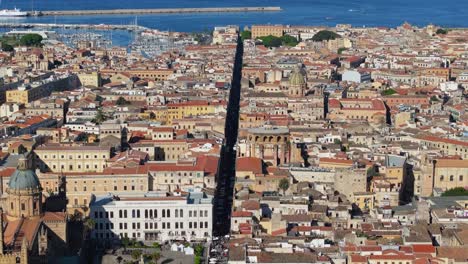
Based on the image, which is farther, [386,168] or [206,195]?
[386,168]

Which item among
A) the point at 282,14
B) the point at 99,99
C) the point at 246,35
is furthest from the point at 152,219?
the point at 282,14

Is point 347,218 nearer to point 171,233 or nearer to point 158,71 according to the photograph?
point 171,233

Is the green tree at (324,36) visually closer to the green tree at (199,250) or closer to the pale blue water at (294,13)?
the pale blue water at (294,13)

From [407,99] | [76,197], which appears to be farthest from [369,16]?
[76,197]

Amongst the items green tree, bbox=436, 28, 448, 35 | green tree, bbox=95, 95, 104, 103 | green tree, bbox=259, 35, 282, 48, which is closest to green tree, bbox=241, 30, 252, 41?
green tree, bbox=259, 35, 282, 48

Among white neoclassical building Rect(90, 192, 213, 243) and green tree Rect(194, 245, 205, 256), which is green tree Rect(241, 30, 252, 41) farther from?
green tree Rect(194, 245, 205, 256)
